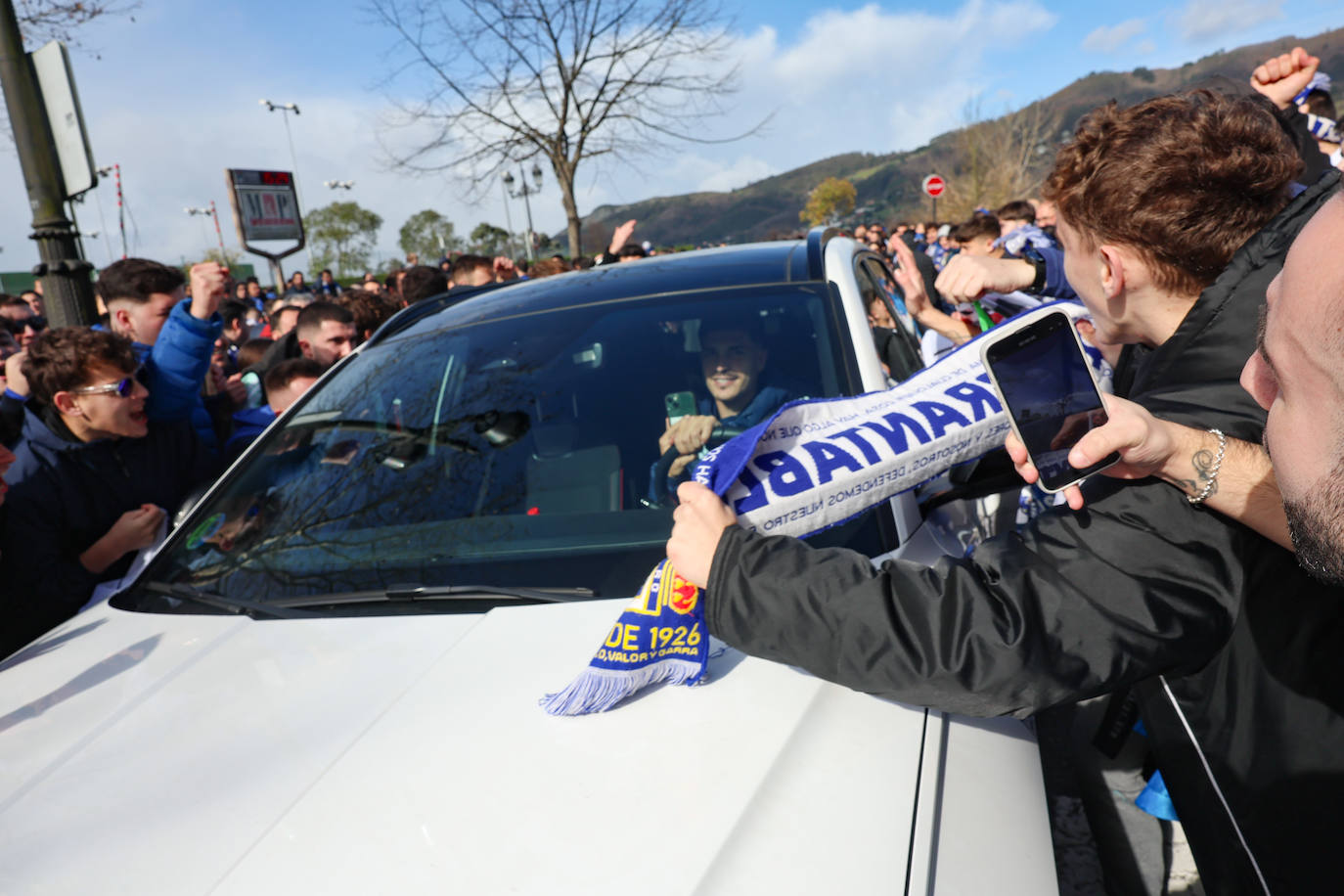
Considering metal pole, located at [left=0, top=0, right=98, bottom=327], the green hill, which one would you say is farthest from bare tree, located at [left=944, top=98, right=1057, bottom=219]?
the green hill

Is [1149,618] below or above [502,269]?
below

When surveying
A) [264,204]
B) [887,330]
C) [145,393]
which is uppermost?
[264,204]

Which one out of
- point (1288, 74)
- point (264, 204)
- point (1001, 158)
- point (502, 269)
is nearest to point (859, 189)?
point (1001, 158)

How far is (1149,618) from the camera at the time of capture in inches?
42.4

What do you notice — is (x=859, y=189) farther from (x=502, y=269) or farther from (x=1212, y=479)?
(x=1212, y=479)

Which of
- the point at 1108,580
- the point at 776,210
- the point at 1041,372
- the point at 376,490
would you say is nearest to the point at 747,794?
the point at 1108,580

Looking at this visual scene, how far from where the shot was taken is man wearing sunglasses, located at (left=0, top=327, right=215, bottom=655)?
2.49 meters

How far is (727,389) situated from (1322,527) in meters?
1.40

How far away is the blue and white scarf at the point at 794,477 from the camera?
132cm

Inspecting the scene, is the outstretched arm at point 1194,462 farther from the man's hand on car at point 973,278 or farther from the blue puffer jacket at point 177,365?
the blue puffer jacket at point 177,365

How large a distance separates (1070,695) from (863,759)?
0.32m

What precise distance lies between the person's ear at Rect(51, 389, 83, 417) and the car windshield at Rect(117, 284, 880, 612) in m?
0.92

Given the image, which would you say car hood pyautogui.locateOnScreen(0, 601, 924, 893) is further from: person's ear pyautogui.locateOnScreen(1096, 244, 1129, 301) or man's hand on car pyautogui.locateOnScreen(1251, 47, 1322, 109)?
man's hand on car pyautogui.locateOnScreen(1251, 47, 1322, 109)

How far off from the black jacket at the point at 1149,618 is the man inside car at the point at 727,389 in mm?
858
